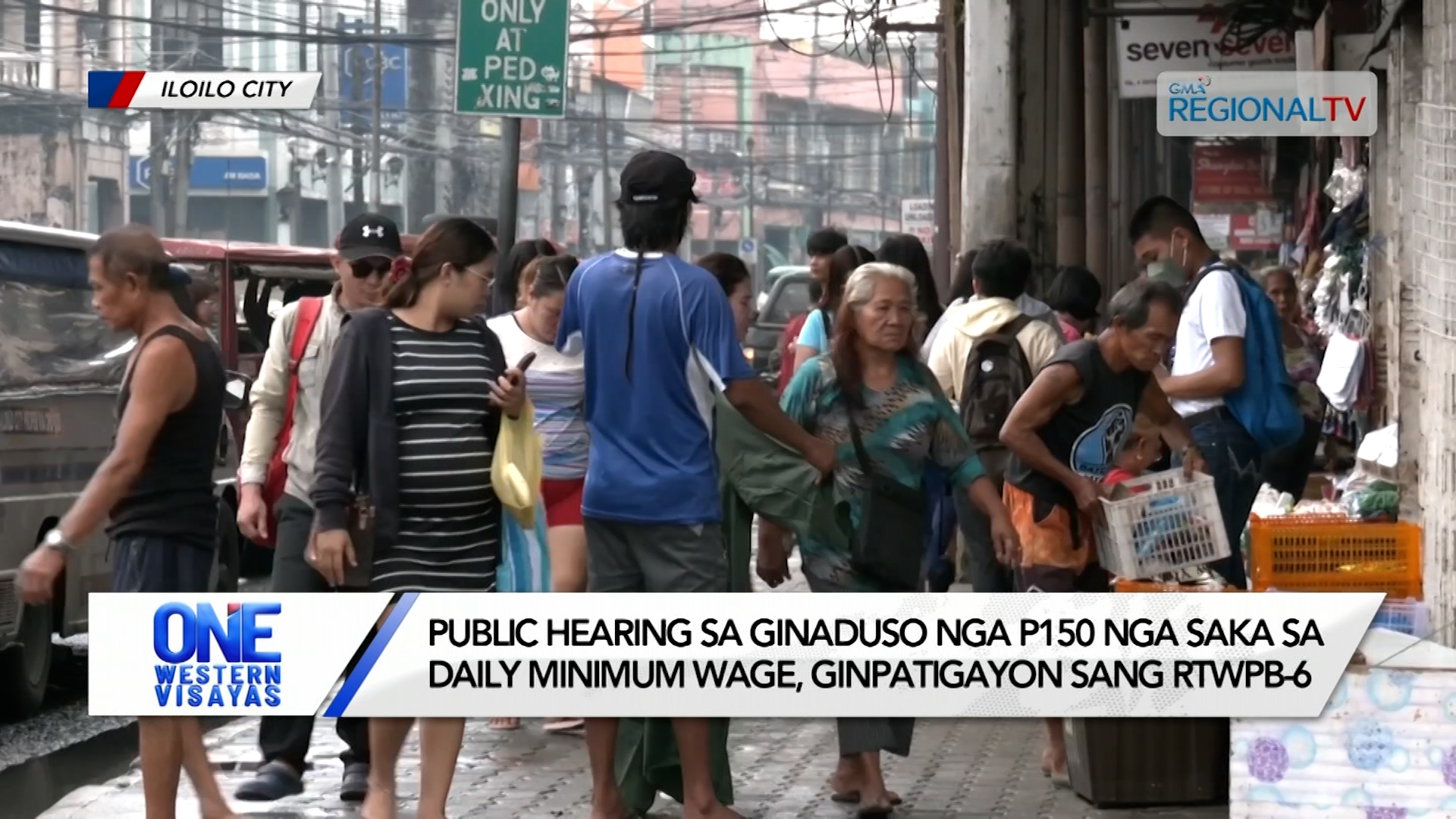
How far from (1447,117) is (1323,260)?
814 centimetres

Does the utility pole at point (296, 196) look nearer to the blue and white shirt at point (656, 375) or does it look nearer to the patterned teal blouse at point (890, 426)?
the patterned teal blouse at point (890, 426)

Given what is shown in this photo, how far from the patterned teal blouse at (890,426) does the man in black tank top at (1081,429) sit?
0.66 ft

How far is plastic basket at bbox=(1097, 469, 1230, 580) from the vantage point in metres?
6.82

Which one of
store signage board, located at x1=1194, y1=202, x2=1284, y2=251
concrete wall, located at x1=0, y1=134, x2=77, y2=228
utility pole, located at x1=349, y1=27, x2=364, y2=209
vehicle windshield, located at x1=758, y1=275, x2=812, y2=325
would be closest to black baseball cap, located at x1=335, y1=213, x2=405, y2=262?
store signage board, located at x1=1194, y1=202, x2=1284, y2=251

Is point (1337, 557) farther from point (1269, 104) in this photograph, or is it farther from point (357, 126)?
point (357, 126)

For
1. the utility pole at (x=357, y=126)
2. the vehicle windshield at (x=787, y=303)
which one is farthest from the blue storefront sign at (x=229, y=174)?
the vehicle windshield at (x=787, y=303)

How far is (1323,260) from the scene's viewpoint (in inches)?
588

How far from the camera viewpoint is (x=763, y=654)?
6.52 metres

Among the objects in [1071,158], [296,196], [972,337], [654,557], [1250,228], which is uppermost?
[296,196]

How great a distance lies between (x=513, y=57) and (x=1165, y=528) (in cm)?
406

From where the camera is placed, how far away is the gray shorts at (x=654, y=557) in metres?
6.43

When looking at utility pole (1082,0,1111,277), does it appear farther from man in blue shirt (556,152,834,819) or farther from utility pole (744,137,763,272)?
utility pole (744,137,763,272)

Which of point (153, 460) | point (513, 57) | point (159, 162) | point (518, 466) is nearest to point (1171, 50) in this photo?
point (513, 57)

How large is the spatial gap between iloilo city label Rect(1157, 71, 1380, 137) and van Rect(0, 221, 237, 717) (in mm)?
4289
